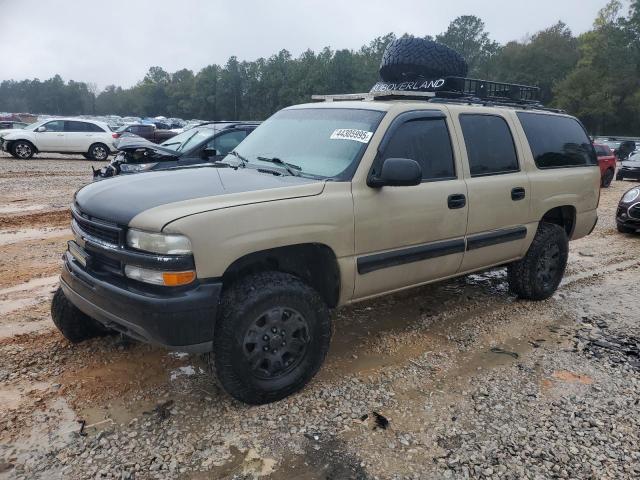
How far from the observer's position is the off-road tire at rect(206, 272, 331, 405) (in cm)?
287

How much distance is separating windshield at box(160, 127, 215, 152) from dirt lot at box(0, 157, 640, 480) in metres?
4.60

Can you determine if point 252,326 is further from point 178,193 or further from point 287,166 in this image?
point 287,166

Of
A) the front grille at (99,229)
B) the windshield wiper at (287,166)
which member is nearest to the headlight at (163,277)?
the front grille at (99,229)

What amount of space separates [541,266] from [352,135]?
105 inches

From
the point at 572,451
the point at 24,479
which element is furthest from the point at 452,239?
the point at 24,479

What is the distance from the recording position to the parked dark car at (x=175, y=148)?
8016mm

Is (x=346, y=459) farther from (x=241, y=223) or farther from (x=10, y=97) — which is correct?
(x=10, y=97)

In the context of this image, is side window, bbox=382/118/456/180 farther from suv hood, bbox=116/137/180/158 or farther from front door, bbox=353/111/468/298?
suv hood, bbox=116/137/180/158

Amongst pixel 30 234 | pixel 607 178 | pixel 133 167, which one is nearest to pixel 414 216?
pixel 133 167

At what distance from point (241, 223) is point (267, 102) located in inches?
2775

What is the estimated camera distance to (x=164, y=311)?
8.59ft

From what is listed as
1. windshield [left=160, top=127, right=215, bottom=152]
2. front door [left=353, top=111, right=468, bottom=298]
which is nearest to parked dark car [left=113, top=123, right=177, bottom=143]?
windshield [left=160, top=127, right=215, bottom=152]

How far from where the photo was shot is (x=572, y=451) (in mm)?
2775

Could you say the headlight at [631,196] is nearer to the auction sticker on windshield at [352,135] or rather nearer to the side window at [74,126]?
the auction sticker on windshield at [352,135]
